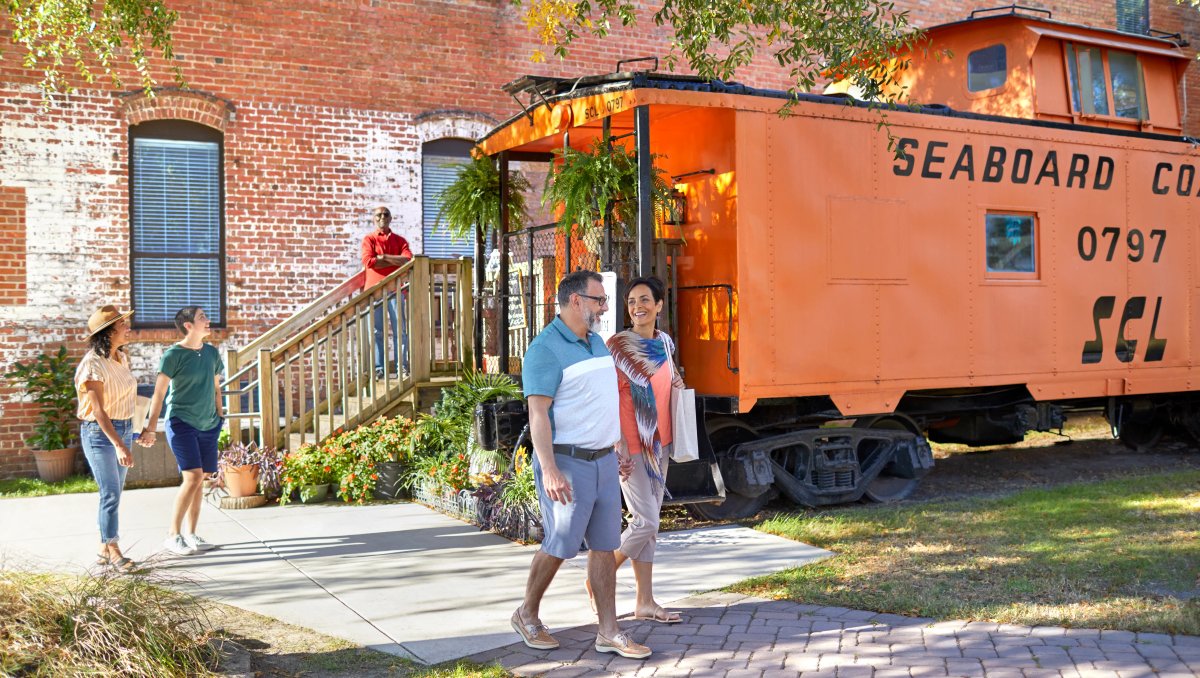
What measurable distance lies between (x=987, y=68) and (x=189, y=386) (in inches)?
318

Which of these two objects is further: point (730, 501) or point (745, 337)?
point (730, 501)

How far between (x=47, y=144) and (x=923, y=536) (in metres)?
9.58

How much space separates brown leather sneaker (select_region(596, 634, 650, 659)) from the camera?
510 cm

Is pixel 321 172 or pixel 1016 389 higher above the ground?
pixel 321 172

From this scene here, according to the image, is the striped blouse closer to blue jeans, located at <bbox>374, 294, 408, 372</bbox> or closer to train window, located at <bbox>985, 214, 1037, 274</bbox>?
blue jeans, located at <bbox>374, 294, 408, 372</bbox>

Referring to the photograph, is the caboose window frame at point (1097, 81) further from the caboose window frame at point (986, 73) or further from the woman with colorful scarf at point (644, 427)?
the woman with colorful scarf at point (644, 427)

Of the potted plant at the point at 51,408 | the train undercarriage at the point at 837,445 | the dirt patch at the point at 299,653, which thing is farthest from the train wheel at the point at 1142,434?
the potted plant at the point at 51,408

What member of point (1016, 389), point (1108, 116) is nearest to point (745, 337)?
point (1016, 389)

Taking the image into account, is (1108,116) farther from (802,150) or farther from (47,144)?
(47,144)

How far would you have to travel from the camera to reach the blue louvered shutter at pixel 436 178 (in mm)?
13594

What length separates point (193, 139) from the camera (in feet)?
40.9

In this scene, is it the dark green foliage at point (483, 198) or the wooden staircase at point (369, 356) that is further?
the wooden staircase at point (369, 356)

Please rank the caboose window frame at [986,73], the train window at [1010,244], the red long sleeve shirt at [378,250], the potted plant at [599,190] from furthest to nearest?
the red long sleeve shirt at [378,250]
the caboose window frame at [986,73]
the train window at [1010,244]
the potted plant at [599,190]

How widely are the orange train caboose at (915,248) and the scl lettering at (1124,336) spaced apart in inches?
0.9
